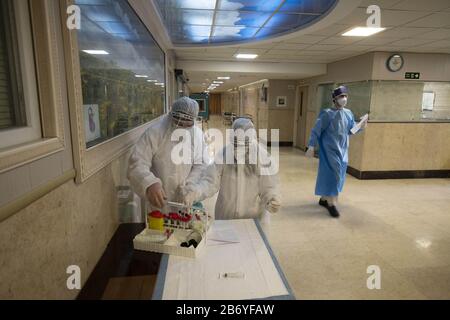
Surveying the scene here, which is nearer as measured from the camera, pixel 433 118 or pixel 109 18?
pixel 109 18

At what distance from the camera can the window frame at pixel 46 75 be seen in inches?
30.3

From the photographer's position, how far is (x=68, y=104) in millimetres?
918

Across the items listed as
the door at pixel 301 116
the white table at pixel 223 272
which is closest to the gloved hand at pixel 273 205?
the white table at pixel 223 272

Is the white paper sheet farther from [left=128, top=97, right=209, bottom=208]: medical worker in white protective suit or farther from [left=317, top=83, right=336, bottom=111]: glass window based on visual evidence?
[left=317, top=83, right=336, bottom=111]: glass window

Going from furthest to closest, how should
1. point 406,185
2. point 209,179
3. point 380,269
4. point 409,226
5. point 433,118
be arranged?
point 433,118 → point 406,185 → point 409,226 → point 380,269 → point 209,179

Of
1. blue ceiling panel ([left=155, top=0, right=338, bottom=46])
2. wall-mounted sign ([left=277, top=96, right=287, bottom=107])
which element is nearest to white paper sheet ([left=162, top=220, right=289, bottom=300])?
blue ceiling panel ([left=155, top=0, right=338, bottom=46])

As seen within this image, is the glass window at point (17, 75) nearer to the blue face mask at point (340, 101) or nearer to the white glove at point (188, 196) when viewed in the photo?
the white glove at point (188, 196)

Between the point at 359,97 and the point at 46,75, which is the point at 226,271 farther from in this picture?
the point at 359,97

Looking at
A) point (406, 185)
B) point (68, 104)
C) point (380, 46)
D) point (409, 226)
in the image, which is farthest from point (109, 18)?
point (406, 185)

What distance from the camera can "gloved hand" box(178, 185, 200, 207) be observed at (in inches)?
57.3

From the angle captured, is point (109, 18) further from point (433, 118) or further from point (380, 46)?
point (433, 118)

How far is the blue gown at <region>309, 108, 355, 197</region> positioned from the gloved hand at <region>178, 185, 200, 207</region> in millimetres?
2528

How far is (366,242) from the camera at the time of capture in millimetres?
2852

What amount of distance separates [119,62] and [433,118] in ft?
19.8
